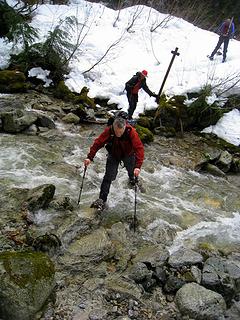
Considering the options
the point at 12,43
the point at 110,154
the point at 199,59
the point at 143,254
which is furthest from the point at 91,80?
the point at 143,254

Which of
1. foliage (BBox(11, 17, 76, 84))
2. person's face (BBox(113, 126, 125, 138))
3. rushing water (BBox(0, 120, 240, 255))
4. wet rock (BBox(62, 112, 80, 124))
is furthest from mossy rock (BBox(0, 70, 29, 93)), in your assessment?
person's face (BBox(113, 126, 125, 138))

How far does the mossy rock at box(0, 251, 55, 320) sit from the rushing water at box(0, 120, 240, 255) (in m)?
1.71

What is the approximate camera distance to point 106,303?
487 centimetres

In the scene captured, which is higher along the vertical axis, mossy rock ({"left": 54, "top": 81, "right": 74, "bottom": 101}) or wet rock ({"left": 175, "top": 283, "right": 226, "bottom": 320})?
mossy rock ({"left": 54, "top": 81, "right": 74, "bottom": 101})

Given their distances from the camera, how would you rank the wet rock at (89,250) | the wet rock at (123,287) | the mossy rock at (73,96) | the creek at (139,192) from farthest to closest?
the mossy rock at (73,96) < the creek at (139,192) < the wet rock at (89,250) < the wet rock at (123,287)

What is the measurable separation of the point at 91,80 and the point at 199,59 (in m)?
5.67

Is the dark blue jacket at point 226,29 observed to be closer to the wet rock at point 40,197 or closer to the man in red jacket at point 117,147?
the man in red jacket at point 117,147

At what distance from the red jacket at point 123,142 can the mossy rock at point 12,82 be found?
729cm

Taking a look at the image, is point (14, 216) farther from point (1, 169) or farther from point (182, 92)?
point (182, 92)

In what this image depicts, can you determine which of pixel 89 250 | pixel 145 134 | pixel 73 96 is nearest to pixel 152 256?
pixel 89 250

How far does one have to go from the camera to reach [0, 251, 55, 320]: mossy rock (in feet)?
13.7

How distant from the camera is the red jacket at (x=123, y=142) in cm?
644

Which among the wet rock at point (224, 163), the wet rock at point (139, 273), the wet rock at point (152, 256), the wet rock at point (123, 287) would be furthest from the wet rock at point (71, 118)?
the wet rock at point (123, 287)

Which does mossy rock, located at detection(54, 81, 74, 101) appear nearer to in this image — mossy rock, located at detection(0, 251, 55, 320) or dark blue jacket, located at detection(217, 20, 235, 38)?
dark blue jacket, located at detection(217, 20, 235, 38)
